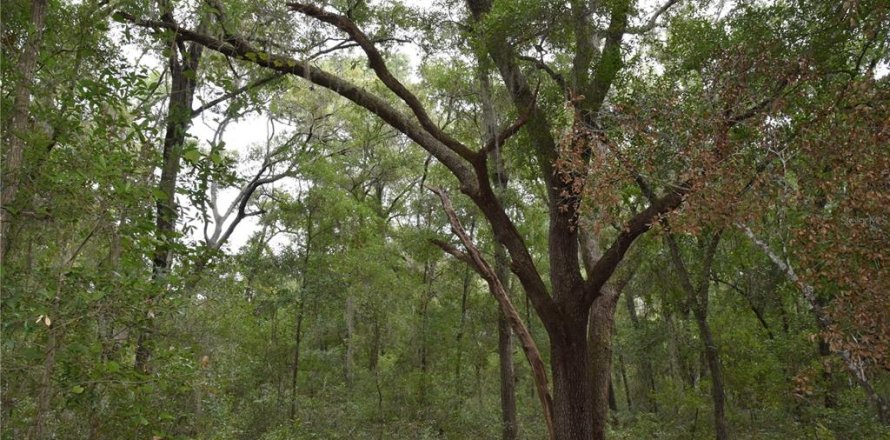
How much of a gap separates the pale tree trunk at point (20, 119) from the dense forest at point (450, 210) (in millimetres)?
17

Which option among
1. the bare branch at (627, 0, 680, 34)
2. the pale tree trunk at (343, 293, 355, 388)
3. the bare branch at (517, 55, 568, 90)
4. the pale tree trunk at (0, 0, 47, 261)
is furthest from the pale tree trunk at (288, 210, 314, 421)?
the pale tree trunk at (0, 0, 47, 261)

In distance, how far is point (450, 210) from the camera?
618 cm

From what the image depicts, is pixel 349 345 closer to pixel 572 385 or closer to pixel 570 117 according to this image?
pixel 572 385

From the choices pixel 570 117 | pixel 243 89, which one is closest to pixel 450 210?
pixel 570 117

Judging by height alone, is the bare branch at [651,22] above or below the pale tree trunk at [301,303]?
above

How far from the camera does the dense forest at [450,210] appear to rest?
309 centimetres

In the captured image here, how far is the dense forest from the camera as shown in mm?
3094

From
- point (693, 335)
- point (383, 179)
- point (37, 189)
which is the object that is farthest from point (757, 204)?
point (383, 179)

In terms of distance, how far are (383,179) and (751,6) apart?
13747 millimetres

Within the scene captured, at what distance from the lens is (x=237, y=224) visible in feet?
46.8

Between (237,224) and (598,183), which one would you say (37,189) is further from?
(237,224)

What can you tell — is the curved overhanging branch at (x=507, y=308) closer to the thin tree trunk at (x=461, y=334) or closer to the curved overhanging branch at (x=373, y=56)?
the curved overhanging branch at (x=373, y=56)

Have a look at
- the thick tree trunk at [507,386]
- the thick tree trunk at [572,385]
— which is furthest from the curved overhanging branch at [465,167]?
the thick tree trunk at [507,386]

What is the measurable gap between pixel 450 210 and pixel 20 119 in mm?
4029
